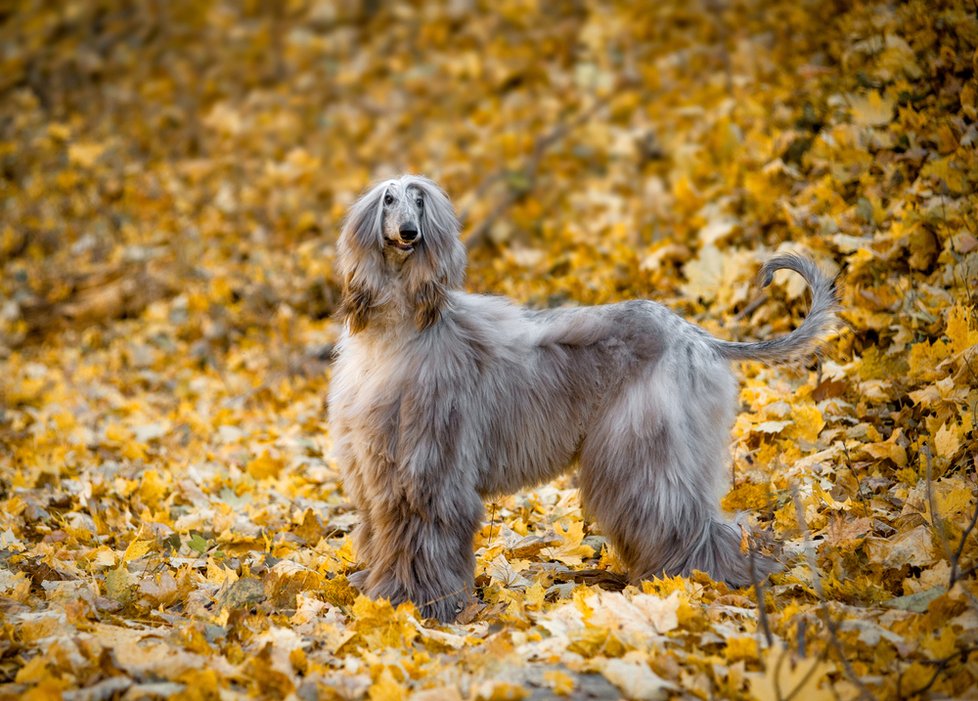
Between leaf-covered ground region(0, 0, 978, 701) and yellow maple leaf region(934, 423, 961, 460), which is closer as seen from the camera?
leaf-covered ground region(0, 0, 978, 701)

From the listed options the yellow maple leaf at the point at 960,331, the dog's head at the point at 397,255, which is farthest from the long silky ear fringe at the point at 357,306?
the yellow maple leaf at the point at 960,331

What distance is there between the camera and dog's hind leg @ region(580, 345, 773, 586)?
3.68 meters

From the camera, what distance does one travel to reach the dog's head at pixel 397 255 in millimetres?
3768

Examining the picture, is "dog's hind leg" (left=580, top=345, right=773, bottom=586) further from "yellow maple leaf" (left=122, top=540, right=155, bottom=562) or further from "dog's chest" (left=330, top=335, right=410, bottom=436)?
"yellow maple leaf" (left=122, top=540, right=155, bottom=562)

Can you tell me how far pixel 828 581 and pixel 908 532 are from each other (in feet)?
1.37

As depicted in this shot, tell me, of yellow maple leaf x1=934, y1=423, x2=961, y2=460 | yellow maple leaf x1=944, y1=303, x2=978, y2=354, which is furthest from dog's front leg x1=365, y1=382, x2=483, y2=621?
yellow maple leaf x1=944, y1=303, x2=978, y2=354

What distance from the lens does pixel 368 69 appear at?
431 inches

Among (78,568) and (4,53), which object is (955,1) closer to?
(78,568)

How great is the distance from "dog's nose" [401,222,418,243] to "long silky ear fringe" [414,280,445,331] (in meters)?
0.22

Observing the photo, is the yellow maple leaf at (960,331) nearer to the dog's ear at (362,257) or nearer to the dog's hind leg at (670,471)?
the dog's hind leg at (670,471)

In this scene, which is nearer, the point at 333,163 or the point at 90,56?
the point at 333,163

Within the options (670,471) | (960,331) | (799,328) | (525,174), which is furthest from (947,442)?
(525,174)

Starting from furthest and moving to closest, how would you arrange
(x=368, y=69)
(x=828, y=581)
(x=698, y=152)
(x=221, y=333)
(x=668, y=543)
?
(x=368, y=69), (x=221, y=333), (x=698, y=152), (x=668, y=543), (x=828, y=581)

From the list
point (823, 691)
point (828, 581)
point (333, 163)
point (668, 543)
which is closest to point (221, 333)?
point (333, 163)
